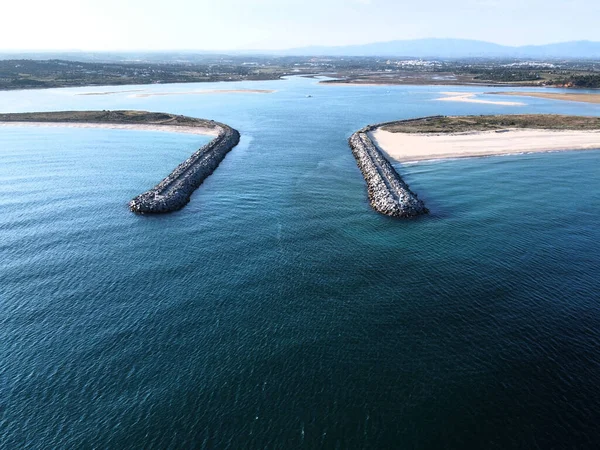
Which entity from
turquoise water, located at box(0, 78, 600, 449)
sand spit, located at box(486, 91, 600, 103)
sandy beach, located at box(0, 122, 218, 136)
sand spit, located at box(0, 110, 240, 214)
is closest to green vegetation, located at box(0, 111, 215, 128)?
sand spit, located at box(0, 110, 240, 214)

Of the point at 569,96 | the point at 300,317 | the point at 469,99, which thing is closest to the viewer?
the point at 300,317

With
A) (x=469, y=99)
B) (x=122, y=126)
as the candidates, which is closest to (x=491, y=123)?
(x=469, y=99)

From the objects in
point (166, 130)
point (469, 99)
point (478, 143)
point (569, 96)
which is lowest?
point (166, 130)

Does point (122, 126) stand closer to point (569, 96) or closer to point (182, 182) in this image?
point (182, 182)

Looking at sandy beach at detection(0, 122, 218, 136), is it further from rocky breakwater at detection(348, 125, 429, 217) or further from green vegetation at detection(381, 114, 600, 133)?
green vegetation at detection(381, 114, 600, 133)

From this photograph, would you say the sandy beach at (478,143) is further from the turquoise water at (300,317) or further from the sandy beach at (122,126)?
the sandy beach at (122,126)

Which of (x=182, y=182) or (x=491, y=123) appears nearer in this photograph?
(x=182, y=182)

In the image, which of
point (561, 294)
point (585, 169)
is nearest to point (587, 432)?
Answer: point (561, 294)
